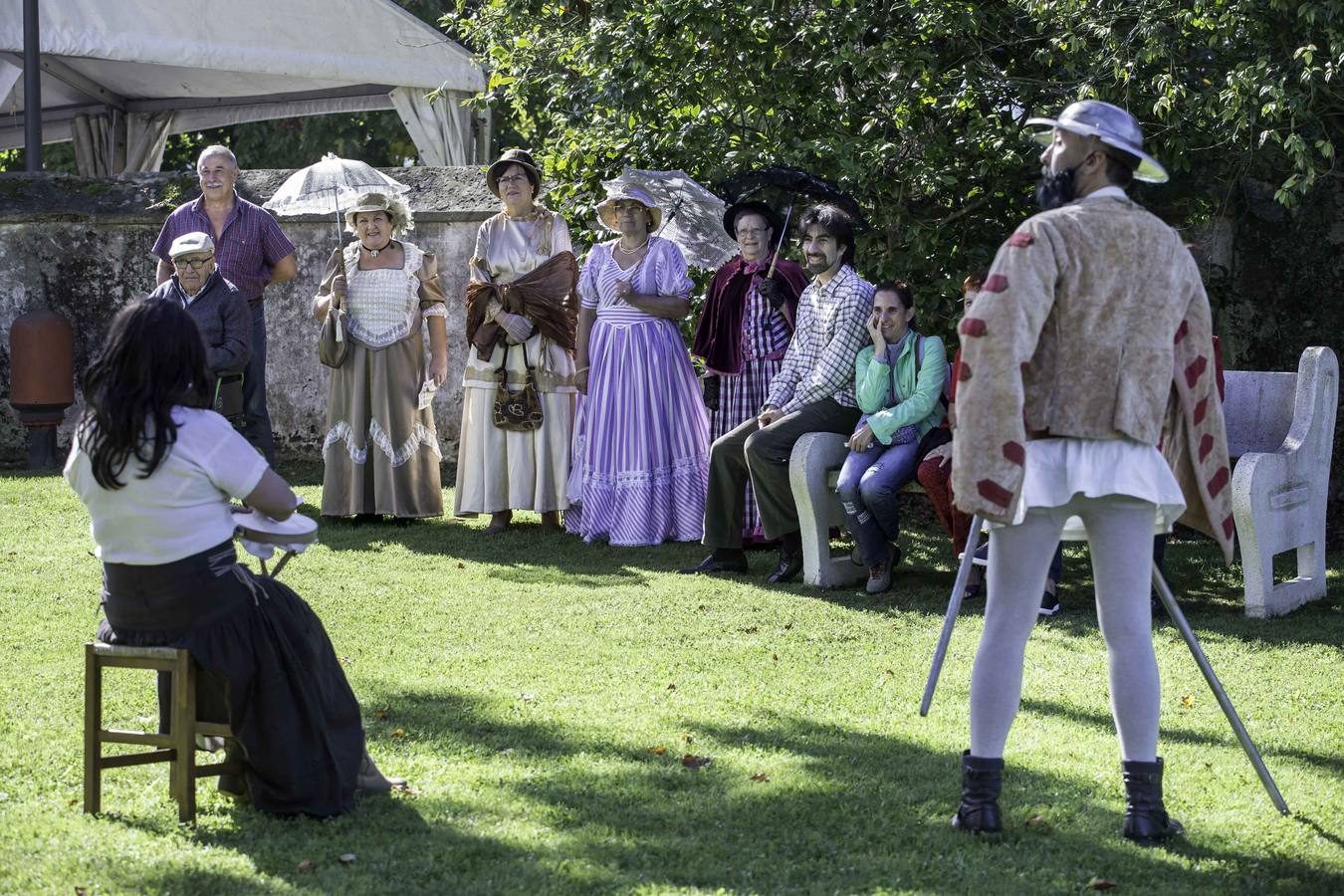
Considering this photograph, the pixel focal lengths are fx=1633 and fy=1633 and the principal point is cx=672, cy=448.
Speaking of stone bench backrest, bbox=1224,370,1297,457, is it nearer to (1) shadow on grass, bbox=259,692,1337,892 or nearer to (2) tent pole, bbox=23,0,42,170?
(1) shadow on grass, bbox=259,692,1337,892

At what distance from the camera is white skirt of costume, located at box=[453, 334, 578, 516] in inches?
376

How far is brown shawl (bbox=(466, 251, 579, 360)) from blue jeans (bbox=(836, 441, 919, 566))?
Answer: 2.38 metres

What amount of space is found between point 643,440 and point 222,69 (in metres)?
7.19

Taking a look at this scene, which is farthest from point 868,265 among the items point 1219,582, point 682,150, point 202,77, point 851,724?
point 202,77

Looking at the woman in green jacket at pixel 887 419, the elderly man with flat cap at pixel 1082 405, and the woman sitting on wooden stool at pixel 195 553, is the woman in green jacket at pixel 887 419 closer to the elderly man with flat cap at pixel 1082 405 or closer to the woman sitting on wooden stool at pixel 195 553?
the elderly man with flat cap at pixel 1082 405

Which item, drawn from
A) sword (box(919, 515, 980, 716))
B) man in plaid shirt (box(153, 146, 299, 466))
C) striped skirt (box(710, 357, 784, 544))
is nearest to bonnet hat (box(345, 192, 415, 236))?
man in plaid shirt (box(153, 146, 299, 466))

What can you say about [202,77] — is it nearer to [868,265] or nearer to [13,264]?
[13,264]

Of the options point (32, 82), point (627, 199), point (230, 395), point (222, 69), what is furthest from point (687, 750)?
point (222, 69)

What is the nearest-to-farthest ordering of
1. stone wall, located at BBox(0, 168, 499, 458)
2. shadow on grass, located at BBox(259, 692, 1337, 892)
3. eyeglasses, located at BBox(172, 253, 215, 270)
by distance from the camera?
shadow on grass, located at BBox(259, 692, 1337, 892) → eyeglasses, located at BBox(172, 253, 215, 270) → stone wall, located at BBox(0, 168, 499, 458)

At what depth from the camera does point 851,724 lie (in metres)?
5.35

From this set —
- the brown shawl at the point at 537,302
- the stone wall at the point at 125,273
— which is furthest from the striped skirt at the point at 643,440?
the stone wall at the point at 125,273

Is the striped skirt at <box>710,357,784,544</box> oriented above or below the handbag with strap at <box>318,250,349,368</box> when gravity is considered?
below

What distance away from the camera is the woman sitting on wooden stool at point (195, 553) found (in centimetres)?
414

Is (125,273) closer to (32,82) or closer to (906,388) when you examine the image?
(32,82)
